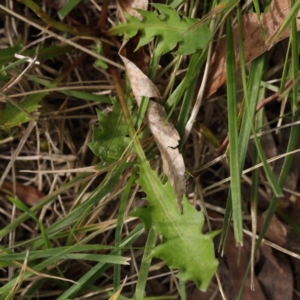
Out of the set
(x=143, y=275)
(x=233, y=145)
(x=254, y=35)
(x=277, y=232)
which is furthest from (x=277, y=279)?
(x=254, y=35)

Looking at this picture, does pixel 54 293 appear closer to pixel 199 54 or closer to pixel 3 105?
pixel 3 105

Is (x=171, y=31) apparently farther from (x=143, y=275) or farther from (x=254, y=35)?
(x=143, y=275)

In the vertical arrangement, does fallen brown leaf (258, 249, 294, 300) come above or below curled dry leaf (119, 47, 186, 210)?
below

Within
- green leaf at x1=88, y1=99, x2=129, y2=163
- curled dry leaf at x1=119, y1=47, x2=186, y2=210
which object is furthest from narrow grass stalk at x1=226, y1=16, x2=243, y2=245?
green leaf at x1=88, y1=99, x2=129, y2=163

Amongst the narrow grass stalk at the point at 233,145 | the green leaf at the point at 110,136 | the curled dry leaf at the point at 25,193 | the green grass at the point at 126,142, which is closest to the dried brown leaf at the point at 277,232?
the green grass at the point at 126,142

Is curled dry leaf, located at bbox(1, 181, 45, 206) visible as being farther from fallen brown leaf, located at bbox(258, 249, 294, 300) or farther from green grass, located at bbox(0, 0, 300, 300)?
fallen brown leaf, located at bbox(258, 249, 294, 300)

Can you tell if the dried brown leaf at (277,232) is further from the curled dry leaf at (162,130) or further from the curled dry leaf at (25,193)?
the curled dry leaf at (25,193)

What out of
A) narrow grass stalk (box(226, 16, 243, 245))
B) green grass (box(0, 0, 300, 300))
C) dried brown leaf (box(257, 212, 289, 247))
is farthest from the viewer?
dried brown leaf (box(257, 212, 289, 247))
